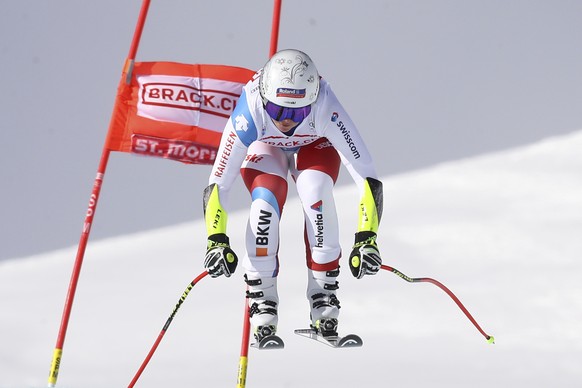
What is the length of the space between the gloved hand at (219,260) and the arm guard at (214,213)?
0.05m

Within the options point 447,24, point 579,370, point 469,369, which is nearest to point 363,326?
point 469,369

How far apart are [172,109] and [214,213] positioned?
0.79 m

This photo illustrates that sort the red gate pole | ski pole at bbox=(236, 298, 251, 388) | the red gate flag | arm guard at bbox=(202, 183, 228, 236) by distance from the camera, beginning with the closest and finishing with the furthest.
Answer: arm guard at bbox=(202, 183, 228, 236) < ski pole at bbox=(236, 298, 251, 388) < the red gate pole < the red gate flag

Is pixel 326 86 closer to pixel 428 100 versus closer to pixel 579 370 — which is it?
pixel 579 370

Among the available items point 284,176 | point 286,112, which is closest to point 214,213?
point 284,176

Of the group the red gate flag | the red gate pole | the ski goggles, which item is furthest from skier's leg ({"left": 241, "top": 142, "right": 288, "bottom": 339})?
the red gate pole

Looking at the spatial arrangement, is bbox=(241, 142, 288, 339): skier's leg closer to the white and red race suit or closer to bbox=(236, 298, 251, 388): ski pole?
the white and red race suit

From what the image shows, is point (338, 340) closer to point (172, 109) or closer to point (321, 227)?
point (321, 227)

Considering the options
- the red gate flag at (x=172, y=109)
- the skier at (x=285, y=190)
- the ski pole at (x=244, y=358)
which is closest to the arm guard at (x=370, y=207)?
the skier at (x=285, y=190)

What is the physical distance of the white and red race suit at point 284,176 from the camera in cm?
400

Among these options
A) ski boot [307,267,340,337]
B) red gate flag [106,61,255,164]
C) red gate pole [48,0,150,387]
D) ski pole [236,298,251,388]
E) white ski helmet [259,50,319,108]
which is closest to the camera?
white ski helmet [259,50,319,108]

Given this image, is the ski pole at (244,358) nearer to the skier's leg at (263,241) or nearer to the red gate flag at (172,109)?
the skier's leg at (263,241)

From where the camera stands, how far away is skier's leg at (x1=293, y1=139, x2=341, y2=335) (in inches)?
158

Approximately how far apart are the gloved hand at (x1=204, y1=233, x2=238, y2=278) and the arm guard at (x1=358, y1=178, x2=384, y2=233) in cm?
43
